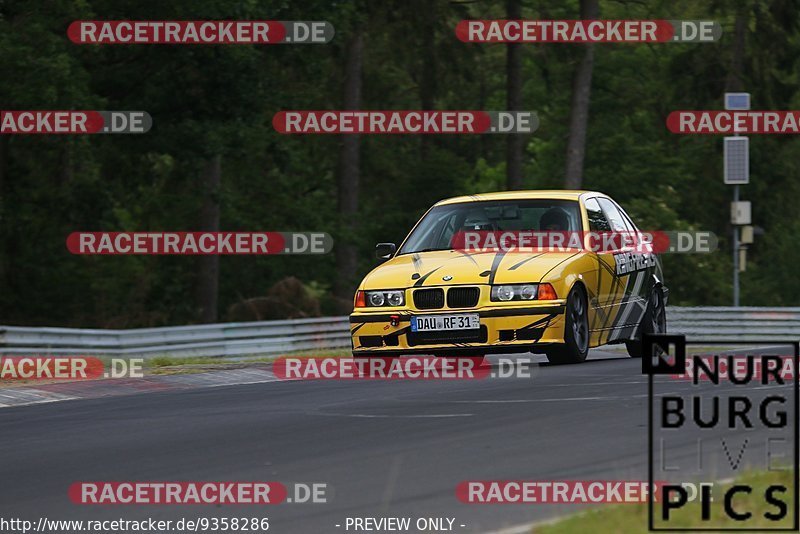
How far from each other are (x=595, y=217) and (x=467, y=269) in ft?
6.92

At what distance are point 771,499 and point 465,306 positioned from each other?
22.4 ft

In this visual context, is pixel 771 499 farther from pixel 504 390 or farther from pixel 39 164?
pixel 39 164

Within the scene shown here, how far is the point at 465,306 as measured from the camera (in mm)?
14695

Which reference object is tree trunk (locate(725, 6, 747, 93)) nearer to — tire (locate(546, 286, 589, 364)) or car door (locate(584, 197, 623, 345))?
car door (locate(584, 197, 623, 345))

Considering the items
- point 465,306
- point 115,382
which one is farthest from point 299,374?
point 465,306

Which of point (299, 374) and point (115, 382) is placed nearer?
point (115, 382)

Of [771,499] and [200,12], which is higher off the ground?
[200,12]

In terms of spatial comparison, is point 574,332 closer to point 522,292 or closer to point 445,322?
point 522,292

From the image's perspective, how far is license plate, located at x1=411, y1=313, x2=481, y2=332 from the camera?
577 inches

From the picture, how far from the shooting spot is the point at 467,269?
48.8 ft

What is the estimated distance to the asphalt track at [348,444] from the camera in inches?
338

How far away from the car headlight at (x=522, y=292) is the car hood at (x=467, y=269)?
54mm

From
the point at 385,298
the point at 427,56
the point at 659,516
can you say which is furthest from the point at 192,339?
the point at 427,56

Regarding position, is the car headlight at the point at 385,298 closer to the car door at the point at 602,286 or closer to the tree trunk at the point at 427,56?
the car door at the point at 602,286
